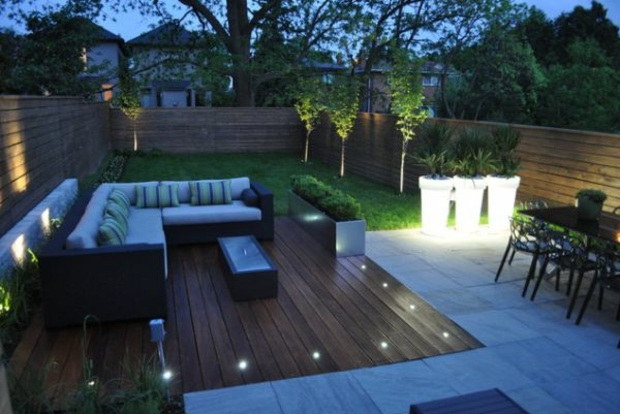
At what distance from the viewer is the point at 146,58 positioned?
1992 centimetres

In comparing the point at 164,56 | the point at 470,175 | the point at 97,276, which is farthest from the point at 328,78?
the point at 97,276

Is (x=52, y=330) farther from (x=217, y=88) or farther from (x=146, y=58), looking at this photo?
(x=217, y=88)

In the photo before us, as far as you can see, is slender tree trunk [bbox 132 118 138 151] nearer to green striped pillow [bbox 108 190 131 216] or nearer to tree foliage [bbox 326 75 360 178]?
tree foliage [bbox 326 75 360 178]

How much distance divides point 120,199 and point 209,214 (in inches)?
44.8

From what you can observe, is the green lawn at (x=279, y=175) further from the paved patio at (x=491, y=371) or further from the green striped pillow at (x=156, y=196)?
the paved patio at (x=491, y=371)

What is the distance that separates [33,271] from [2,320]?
91cm

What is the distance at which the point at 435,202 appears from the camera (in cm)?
763

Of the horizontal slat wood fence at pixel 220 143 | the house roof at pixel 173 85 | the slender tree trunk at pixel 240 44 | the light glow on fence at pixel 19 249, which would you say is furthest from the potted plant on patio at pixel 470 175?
the house roof at pixel 173 85

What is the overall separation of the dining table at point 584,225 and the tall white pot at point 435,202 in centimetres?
193

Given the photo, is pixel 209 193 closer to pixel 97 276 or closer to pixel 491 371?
pixel 97 276

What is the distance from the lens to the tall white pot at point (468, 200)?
7.61 meters

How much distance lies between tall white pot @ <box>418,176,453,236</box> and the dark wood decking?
6.92 ft

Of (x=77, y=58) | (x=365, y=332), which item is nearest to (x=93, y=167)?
(x=77, y=58)

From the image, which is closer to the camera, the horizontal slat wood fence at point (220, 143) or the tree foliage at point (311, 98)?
the horizontal slat wood fence at point (220, 143)
